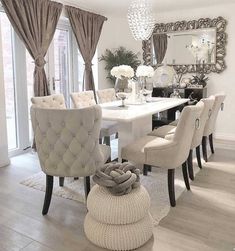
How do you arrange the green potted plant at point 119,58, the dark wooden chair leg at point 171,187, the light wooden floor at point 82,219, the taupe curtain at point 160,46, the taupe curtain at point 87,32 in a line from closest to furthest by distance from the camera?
the light wooden floor at point 82,219, the dark wooden chair leg at point 171,187, the taupe curtain at point 87,32, the taupe curtain at point 160,46, the green potted plant at point 119,58

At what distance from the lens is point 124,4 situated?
15.7 ft

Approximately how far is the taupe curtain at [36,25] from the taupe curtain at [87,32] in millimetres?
467

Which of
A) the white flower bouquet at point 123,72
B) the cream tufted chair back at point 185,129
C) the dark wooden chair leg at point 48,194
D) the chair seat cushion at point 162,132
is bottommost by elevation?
the dark wooden chair leg at point 48,194

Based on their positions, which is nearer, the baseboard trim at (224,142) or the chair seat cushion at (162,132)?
the chair seat cushion at (162,132)

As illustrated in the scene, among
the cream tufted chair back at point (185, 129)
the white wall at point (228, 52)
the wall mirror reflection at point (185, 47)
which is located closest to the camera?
the cream tufted chair back at point (185, 129)

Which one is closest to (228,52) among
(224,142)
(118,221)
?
(224,142)

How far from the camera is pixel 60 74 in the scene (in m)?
5.04

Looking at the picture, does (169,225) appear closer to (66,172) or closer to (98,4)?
Answer: (66,172)

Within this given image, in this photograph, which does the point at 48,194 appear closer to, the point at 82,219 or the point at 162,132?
the point at 82,219

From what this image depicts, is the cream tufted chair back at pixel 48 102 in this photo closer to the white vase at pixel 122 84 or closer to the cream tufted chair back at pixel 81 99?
the cream tufted chair back at pixel 81 99

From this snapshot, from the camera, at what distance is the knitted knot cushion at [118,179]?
201 cm

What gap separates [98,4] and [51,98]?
7.25 feet

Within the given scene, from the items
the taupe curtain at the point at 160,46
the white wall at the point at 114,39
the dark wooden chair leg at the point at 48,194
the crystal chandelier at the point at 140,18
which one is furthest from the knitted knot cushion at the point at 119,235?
the taupe curtain at the point at 160,46

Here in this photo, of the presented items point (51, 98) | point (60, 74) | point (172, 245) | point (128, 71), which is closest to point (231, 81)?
point (128, 71)
